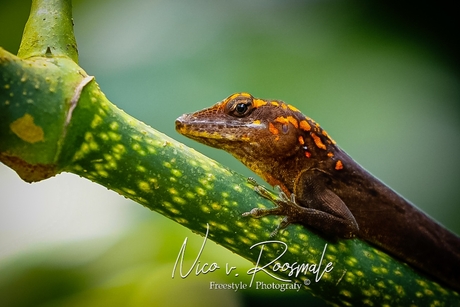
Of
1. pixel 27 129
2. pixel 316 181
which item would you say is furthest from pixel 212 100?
pixel 27 129

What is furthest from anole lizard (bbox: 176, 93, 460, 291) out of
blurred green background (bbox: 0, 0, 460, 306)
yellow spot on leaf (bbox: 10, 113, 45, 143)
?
yellow spot on leaf (bbox: 10, 113, 45, 143)

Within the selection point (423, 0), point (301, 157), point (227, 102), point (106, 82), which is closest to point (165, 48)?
point (106, 82)

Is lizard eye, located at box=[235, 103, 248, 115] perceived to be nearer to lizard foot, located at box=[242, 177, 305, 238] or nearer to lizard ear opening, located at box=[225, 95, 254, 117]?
lizard ear opening, located at box=[225, 95, 254, 117]

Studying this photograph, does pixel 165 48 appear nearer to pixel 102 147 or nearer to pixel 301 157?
pixel 301 157

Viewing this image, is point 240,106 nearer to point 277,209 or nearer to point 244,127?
point 244,127

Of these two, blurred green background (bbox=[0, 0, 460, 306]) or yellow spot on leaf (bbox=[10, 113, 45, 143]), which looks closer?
yellow spot on leaf (bbox=[10, 113, 45, 143])

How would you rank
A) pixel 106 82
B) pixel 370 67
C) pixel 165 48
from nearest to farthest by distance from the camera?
pixel 106 82 → pixel 165 48 → pixel 370 67
